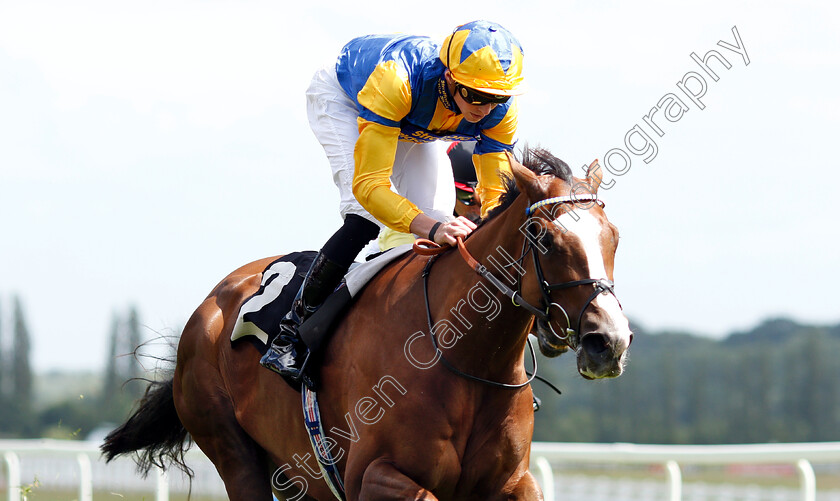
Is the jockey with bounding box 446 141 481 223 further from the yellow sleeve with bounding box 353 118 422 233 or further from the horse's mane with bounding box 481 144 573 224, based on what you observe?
the horse's mane with bounding box 481 144 573 224

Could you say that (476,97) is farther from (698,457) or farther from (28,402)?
(28,402)

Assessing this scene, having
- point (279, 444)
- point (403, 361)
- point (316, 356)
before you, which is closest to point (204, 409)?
point (279, 444)

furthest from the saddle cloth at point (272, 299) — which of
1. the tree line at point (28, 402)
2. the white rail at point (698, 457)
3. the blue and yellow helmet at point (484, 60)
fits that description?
the tree line at point (28, 402)

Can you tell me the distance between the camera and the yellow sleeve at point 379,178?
12.4 feet

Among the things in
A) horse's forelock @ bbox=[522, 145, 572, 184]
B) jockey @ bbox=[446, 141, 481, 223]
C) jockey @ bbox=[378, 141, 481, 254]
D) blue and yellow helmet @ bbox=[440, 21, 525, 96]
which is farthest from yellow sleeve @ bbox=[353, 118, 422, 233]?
jockey @ bbox=[446, 141, 481, 223]

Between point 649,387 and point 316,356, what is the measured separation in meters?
47.0

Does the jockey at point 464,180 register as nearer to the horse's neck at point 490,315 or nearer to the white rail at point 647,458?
the horse's neck at point 490,315

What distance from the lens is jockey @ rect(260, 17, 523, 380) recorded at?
3.76 meters

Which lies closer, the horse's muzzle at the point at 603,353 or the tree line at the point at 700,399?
the horse's muzzle at the point at 603,353

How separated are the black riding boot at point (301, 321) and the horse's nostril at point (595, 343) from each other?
4.74 ft

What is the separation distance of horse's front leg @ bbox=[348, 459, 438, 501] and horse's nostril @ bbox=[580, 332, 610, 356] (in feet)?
2.65

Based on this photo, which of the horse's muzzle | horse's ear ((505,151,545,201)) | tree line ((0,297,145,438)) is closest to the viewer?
the horse's muzzle

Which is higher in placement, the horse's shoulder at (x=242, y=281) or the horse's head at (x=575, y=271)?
the horse's head at (x=575, y=271)

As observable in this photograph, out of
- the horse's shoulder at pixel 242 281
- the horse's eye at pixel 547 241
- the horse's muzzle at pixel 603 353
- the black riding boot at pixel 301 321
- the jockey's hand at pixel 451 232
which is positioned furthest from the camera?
the horse's shoulder at pixel 242 281
